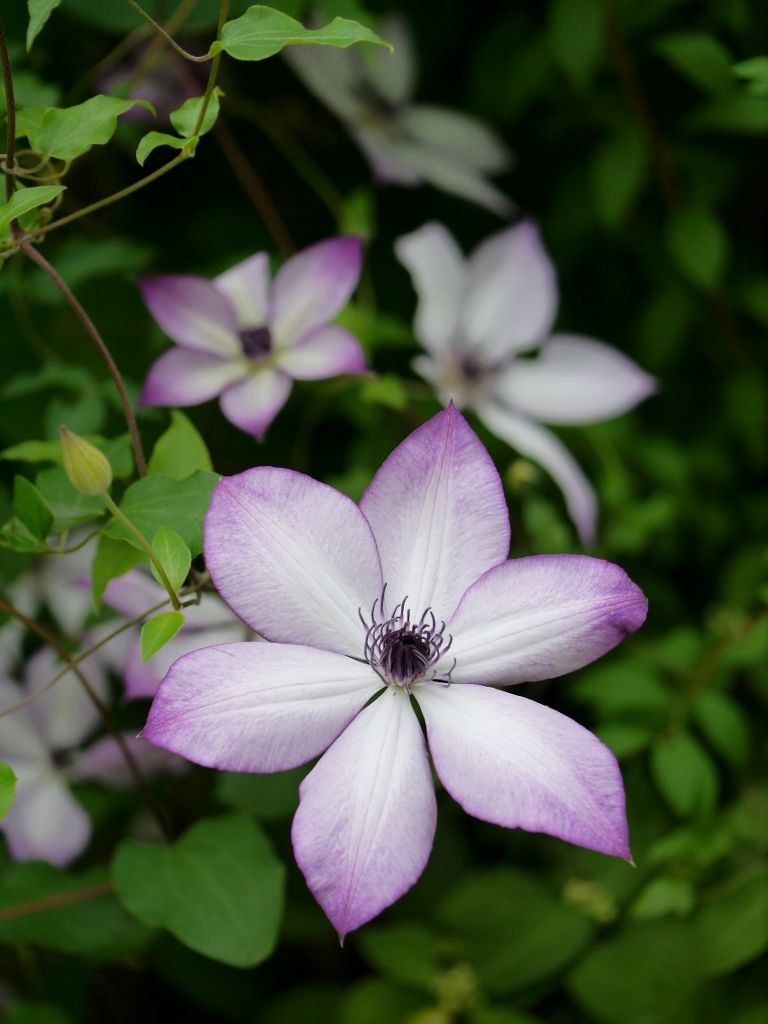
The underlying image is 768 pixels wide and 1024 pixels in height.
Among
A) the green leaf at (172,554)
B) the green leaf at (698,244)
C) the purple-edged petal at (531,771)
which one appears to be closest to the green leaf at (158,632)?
the green leaf at (172,554)

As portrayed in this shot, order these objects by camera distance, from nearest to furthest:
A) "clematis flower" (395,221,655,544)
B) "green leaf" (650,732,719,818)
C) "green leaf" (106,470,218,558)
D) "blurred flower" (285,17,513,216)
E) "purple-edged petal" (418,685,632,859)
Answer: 1. "purple-edged petal" (418,685,632,859)
2. "green leaf" (106,470,218,558)
3. "green leaf" (650,732,719,818)
4. "clematis flower" (395,221,655,544)
5. "blurred flower" (285,17,513,216)

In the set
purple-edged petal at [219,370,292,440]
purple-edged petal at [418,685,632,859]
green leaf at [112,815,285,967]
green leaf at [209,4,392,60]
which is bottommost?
green leaf at [112,815,285,967]

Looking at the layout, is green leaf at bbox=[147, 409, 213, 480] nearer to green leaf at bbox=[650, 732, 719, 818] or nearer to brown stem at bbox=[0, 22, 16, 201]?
brown stem at bbox=[0, 22, 16, 201]

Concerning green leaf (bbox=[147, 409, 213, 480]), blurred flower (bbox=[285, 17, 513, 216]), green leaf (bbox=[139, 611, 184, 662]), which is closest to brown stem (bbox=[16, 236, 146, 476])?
green leaf (bbox=[147, 409, 213, 480])

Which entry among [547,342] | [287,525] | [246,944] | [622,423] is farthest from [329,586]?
[622,423]

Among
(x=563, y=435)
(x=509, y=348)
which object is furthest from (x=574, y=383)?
(x=563, y=435)

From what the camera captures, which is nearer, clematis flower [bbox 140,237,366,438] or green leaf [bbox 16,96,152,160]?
green leaf [bbox 16,96,152,160]

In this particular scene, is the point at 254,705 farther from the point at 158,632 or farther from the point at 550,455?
the point at 550,455

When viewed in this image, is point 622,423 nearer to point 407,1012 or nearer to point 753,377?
point 753,377
